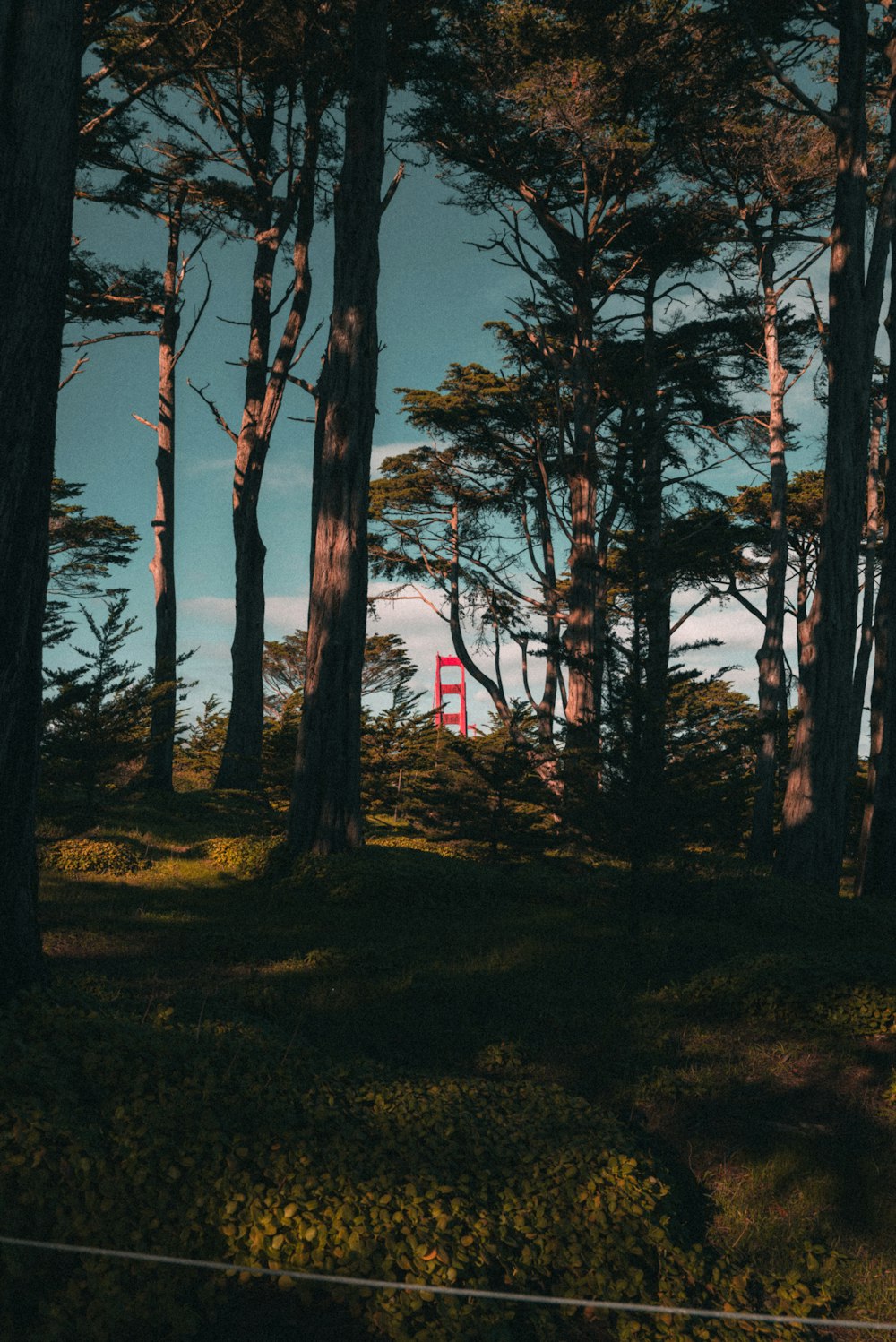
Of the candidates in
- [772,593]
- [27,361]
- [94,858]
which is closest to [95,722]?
[94,858]

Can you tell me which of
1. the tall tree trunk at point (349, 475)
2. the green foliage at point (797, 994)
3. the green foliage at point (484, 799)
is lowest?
the green foliage at point (797, 994)

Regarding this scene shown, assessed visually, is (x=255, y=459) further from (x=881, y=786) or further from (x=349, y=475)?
(x=881, y=786)

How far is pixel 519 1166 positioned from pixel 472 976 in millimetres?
3010

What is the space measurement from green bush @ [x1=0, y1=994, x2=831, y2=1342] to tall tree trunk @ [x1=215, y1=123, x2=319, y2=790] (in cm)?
1189

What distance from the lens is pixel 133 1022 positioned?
469 centimetres

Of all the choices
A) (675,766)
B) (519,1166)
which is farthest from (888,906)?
(519,1166)

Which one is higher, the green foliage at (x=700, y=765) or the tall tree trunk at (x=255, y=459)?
the tall tree trunk at (x=255, y=459)

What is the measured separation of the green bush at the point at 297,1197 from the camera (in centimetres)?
317

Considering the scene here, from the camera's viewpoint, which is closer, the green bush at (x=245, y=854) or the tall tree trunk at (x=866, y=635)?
the green bush at (x=245, y=854)

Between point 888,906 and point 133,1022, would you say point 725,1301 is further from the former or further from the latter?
point 888,906

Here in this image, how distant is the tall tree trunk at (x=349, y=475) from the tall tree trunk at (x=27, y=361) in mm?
5736

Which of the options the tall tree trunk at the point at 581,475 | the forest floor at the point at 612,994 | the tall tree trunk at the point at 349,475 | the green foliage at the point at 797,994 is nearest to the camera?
the forest floor at the point at 612,994

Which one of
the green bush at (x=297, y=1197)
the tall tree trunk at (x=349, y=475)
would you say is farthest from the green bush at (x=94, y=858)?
the green bush at (x=297, y=1197)

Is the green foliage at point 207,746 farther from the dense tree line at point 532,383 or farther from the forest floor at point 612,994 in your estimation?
the forest floor at point 612,994
